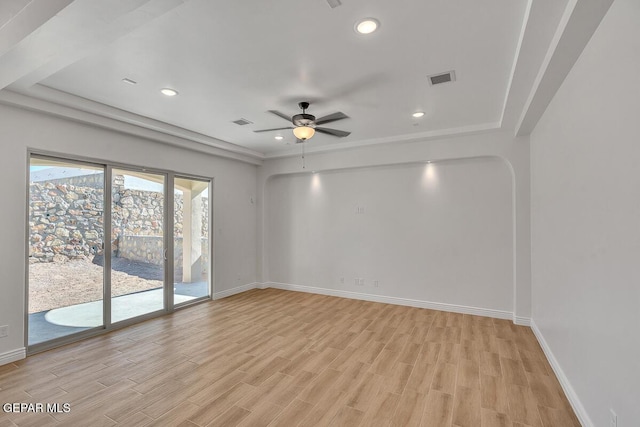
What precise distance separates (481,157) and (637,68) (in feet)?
11.2

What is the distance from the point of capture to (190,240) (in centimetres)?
537

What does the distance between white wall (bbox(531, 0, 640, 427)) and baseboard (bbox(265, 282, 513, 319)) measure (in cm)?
161

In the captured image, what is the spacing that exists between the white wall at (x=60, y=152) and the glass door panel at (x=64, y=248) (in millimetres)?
184

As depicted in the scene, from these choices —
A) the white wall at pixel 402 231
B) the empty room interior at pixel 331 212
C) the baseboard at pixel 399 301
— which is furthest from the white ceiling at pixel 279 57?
the baseboard at pixel 399 301

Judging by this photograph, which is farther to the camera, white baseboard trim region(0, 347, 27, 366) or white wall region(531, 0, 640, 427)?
white baseboard trim region(0, 347, 27, 366)

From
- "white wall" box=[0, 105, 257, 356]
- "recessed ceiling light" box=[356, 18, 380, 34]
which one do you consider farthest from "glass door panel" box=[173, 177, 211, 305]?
"recessed ceiling light" box=[356, 18, 380, 34]

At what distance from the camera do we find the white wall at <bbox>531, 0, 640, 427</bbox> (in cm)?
153

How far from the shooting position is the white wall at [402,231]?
4.68 m

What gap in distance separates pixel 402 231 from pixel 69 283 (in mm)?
5078

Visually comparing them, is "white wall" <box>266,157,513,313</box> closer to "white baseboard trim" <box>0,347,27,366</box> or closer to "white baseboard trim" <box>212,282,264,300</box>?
"white baseboard trim" <box>212,282,264,300</box>

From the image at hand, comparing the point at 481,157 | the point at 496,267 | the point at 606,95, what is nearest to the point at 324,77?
the point at 606,95

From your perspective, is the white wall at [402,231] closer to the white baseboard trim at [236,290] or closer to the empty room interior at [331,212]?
the empty room interior at [331,212]

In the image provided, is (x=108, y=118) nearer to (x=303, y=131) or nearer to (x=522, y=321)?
(x=303, y=131)

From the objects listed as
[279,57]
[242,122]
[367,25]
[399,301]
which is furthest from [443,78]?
[399,301]
